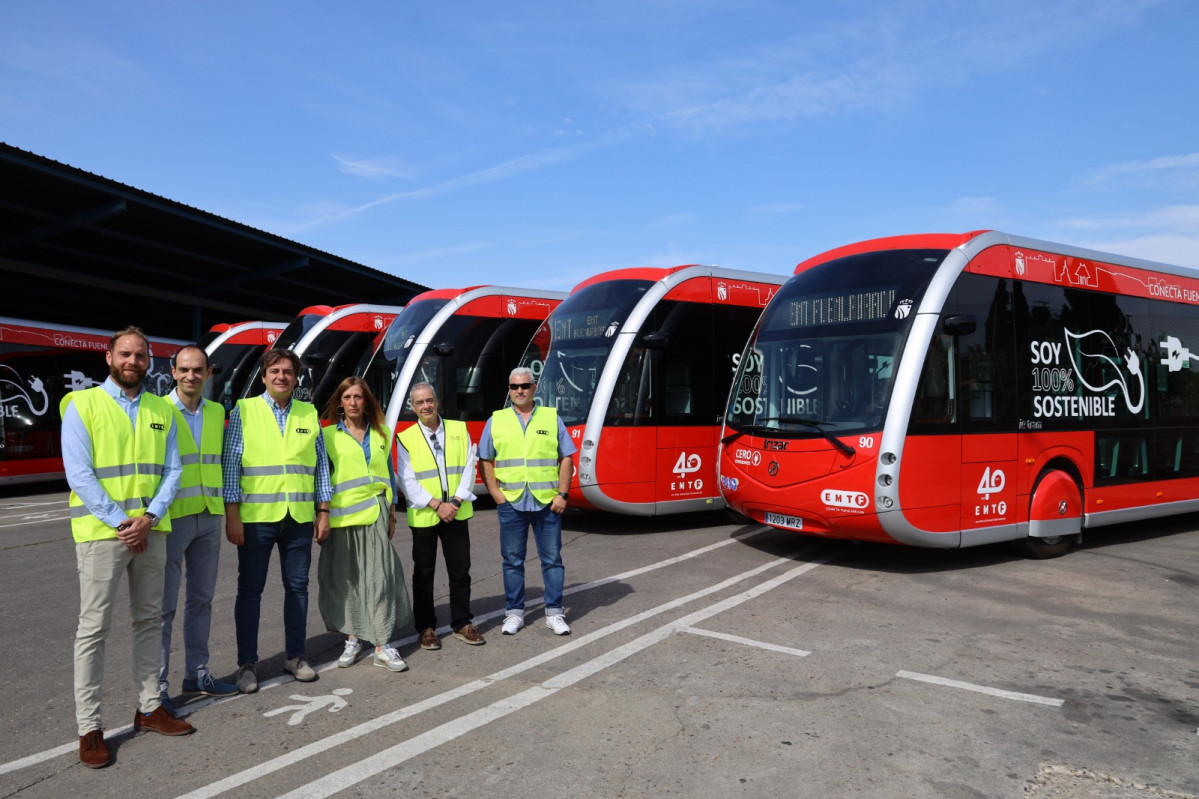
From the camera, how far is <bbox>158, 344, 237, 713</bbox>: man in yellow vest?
432 centimetres

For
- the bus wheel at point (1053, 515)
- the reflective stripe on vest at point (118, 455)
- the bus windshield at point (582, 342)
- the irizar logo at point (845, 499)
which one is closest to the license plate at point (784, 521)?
the irizar logo at point (845, 499)

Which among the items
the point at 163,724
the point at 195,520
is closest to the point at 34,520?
the point at 195,520

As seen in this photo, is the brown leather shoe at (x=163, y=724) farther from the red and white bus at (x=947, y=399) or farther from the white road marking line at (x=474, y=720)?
the red and white bus at (x=947, y=399)

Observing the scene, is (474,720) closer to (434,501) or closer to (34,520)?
(434,501)

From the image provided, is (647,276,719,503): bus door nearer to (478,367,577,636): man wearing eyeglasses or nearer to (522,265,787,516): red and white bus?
(522,265,787,516): red and white bus

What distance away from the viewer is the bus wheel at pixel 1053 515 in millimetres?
8211

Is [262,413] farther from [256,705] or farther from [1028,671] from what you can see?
[1028,671]

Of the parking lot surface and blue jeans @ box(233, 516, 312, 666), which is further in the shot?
blue jeans @ box(233, 516, 312, 666)

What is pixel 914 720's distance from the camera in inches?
168

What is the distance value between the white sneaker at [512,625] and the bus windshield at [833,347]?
3270 millimetres

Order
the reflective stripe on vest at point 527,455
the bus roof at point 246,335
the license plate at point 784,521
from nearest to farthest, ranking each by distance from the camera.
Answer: the reflective stripe on vest at point 527,455, the license plate at point 784,521, the bus roof at point 246,335

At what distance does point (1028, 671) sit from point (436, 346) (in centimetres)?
918

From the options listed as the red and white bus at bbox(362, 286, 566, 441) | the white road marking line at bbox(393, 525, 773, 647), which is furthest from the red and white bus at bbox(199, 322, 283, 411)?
the white road marking line at bbox(393, 525, 773, 647)

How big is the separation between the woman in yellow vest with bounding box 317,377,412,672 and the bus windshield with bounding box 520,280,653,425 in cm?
515
